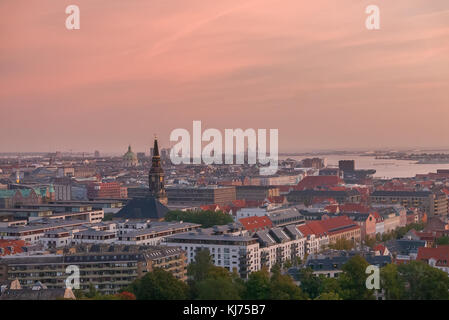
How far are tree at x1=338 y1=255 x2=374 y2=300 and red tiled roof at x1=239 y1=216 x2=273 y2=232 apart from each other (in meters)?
8.79

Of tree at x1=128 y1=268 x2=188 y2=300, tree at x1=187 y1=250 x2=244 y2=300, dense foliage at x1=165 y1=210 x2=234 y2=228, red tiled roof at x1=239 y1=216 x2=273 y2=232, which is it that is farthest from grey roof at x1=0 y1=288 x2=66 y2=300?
dense foliage at x1=165 y1=210 x2=234 y2=228

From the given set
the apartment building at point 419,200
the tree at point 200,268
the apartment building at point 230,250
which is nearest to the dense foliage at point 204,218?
the apartment building at point 230,250

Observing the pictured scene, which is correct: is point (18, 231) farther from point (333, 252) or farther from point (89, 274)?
point (333, 252)

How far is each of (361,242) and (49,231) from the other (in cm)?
1013

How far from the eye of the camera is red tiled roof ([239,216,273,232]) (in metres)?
24.3

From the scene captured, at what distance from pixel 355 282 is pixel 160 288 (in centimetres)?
371

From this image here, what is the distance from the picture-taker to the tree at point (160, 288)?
46.3 ft

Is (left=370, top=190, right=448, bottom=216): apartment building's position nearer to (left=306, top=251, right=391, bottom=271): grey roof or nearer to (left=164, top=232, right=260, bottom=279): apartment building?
(left=164, top=232, right=260, bottom=279): apartment building

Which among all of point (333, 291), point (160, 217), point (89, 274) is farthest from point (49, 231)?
point (333, 291)

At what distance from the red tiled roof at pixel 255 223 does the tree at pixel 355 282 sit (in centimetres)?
879

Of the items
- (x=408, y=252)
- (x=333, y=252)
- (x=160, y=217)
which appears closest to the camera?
(x=333, y=252)

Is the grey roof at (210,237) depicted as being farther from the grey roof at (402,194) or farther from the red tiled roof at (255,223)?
the grey roof at (402,194)

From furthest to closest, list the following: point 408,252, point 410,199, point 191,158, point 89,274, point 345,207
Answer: point 191,158, point 410,199, point 345,207, point 408,252, point 89,274
